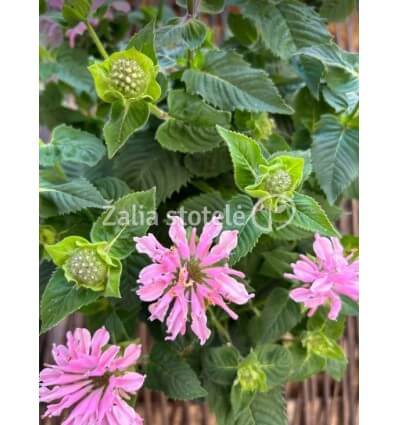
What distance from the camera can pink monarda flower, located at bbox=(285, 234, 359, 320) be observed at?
1.19ft

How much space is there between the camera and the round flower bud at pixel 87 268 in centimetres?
34

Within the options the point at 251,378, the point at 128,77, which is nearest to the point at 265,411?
the point at 251,378

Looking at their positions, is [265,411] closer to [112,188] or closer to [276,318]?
[276,318]

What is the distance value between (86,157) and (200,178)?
0.09 metres

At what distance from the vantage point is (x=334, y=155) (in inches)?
16.9

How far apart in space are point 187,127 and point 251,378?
0.17 m

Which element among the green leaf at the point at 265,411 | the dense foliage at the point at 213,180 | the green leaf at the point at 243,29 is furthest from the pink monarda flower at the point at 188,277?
the green leaf at the point at 243,29

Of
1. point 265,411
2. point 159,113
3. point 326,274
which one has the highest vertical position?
point 159,113

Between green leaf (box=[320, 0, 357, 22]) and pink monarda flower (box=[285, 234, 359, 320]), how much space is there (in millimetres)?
206

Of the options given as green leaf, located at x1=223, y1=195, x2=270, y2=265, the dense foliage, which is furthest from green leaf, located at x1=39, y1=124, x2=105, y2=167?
green leaf, located at x1=223, y1=195, x2=270, y2=265

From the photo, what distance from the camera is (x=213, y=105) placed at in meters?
0.42

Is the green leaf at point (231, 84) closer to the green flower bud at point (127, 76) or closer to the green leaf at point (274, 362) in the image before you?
the green flower bud at point (127, 76)
